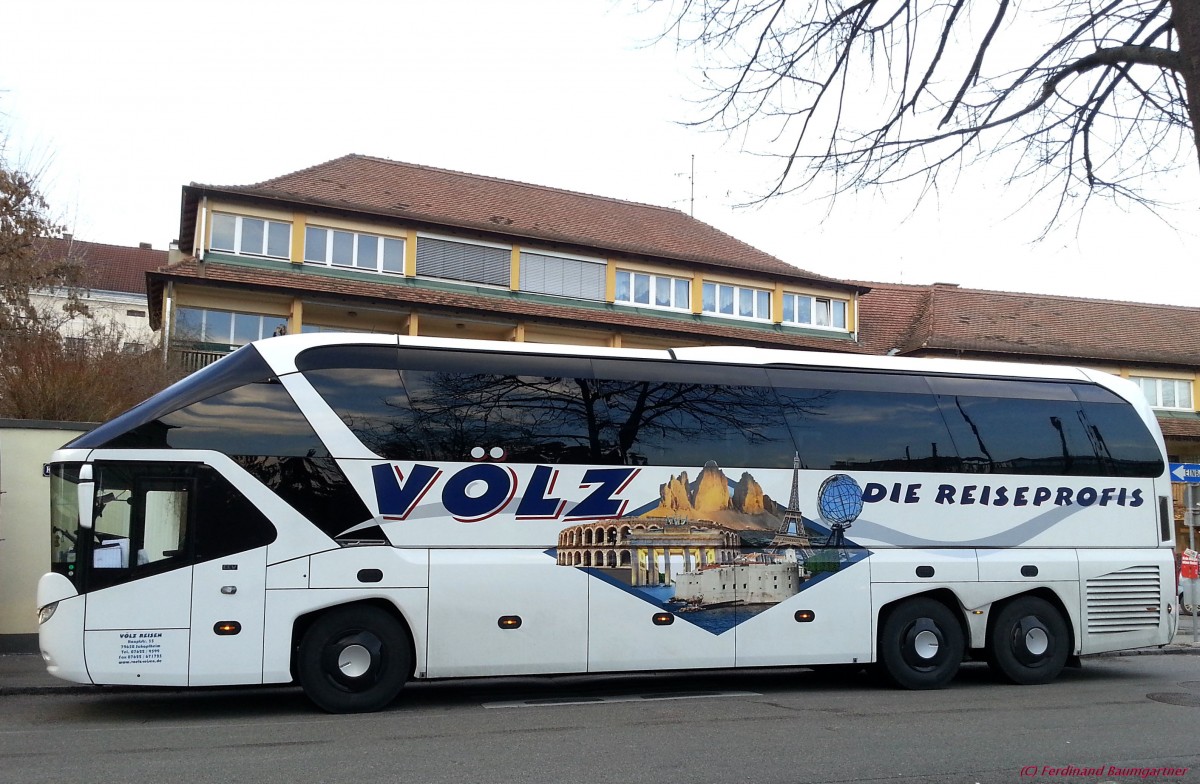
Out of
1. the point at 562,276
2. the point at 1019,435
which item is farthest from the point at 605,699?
the point at 562,276

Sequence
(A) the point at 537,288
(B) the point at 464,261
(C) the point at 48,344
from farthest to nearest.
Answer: (A) the point at 537,288
(B) the point at 464,261
(C) the point at 48,344

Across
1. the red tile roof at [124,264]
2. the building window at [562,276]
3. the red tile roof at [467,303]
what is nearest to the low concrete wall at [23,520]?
the red tile roof at [467,303]

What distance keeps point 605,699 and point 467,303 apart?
2081 cm

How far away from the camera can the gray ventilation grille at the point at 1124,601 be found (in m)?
12.6

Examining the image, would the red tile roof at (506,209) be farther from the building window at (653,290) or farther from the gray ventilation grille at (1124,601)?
the gray ventilation grille at (1124,601)

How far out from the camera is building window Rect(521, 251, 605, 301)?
32906 mm

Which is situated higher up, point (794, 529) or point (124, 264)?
point (124, 264)

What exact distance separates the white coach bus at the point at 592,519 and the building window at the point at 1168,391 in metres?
32.0

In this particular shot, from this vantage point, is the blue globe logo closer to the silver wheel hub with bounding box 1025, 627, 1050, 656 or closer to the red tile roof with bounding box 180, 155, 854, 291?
the silver wheel hub with bounding box 1025, 627, 1050, 656

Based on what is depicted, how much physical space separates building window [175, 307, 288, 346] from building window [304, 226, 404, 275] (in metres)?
2.17

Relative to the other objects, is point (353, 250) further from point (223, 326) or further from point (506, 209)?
point (506, 209)

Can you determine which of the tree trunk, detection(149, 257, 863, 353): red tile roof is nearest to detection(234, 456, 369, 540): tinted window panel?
the tree trunk

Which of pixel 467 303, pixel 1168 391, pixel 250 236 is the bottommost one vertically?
pixel 1168 391

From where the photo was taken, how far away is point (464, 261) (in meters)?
32.0
